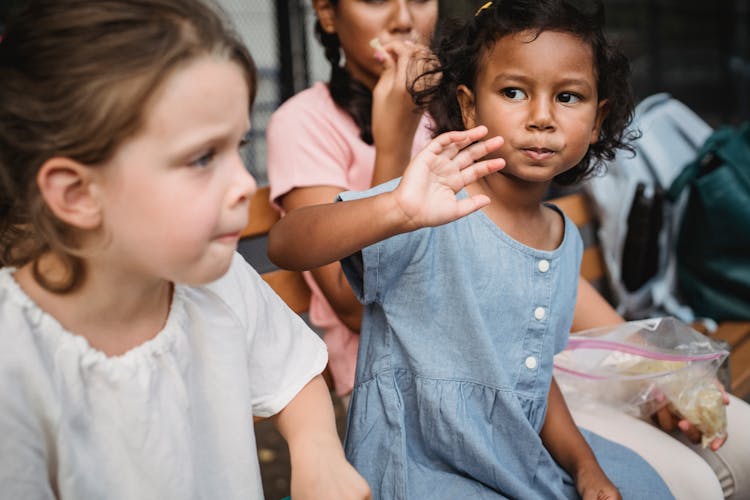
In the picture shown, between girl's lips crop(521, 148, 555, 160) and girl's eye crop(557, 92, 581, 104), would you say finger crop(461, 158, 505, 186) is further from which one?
girl's eye crop(557, 92, 581, 104)

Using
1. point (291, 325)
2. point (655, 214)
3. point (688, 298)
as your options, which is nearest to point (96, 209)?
point (291, 325)

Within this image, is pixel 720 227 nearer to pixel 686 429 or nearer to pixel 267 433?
pixel 686 429

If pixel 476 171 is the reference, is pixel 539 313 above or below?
below

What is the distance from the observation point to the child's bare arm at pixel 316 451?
4.07 feet

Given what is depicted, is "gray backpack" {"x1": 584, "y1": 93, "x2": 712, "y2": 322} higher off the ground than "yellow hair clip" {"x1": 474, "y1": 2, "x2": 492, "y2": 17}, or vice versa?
"yellow hair clip" {"x1": 474, "y1": 2, "x2": 492, "y2": 17}

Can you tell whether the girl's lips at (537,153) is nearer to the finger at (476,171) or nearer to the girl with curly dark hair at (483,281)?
the girl with curly dark hair at (483,281)

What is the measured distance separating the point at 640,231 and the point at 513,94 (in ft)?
5.38

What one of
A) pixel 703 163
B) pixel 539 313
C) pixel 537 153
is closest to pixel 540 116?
pixel 537 153

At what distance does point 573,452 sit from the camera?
1.79 meters

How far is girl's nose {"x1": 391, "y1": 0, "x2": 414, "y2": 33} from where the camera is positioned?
81.2 inches

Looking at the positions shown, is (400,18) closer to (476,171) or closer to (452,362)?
(476,171)

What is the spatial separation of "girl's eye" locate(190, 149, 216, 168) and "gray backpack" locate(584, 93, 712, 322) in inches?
84.0

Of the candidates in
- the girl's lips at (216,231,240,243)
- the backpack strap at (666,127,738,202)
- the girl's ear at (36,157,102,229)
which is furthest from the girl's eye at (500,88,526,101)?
the backpack strap at (666,127,738,202)

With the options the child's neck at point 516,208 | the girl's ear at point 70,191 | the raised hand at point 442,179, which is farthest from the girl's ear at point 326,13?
the girl's ear at point 70,191
